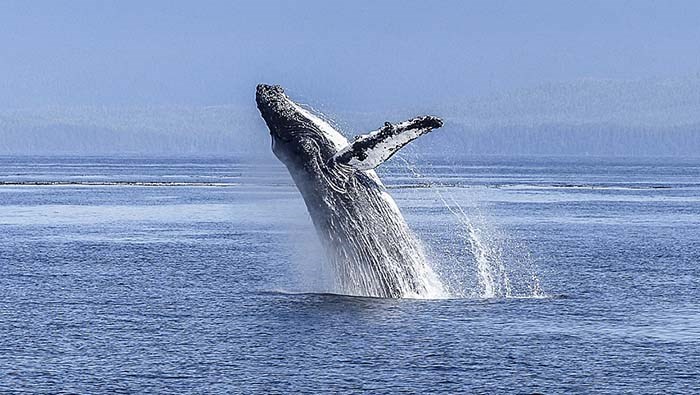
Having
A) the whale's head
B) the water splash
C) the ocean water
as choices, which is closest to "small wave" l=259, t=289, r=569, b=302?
the ocean water

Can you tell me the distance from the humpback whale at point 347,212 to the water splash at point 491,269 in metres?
1.01

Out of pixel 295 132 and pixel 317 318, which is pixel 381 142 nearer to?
pixel 295 132

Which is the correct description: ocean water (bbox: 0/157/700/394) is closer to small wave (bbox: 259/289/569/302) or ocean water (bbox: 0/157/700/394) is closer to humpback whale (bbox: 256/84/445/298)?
small wave (bbox: 259/289/569/302)

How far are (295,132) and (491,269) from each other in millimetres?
12044

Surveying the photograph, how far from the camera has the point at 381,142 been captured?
2100cm

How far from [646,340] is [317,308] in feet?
19.6

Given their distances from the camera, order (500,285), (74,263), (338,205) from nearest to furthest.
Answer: (338,205) → (500,285) → (74,263)

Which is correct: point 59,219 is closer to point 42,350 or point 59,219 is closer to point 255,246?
point 255,246

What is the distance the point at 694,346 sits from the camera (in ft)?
64.3

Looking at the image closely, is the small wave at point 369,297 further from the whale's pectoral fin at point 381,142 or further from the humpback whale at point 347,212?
the whale's pectoral fin at point 381,142

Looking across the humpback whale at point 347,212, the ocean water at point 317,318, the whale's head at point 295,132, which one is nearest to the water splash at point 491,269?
the ocean water at point 317,318

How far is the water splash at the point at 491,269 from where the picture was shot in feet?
86.5

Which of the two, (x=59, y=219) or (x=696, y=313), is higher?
(x=59, y=219)

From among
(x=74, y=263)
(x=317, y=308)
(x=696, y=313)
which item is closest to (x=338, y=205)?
(x=317, y=308)
